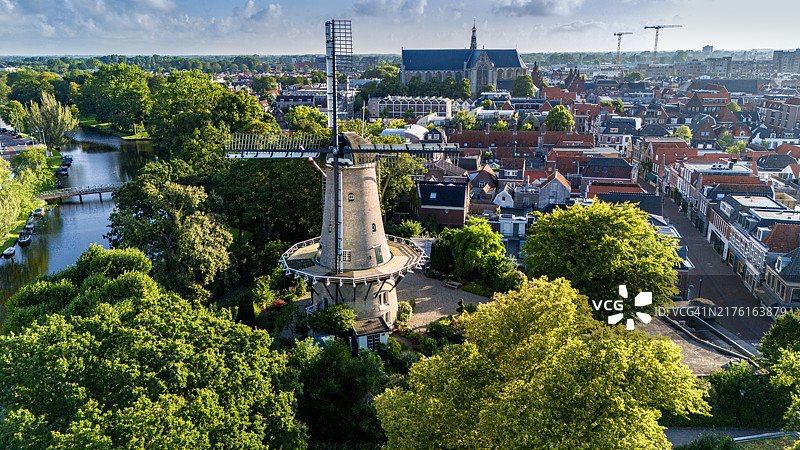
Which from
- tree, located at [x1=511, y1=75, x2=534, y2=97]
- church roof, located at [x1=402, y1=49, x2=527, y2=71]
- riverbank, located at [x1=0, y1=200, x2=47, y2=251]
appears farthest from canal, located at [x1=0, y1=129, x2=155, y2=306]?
church roof, located at [x1=402, y1=49, x2=527, y2=71]

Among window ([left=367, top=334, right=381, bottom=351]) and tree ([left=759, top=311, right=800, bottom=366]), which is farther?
window ([left=367, top=334, right=381, bottom=351])

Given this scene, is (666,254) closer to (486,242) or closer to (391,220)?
(486,242)

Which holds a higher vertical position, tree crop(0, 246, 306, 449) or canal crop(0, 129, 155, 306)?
tree crop(0, 246, 306, 449)

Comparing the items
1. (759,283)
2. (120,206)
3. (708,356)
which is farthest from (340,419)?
(759,283)

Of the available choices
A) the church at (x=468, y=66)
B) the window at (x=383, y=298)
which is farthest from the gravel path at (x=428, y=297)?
the church at (x=468, y=66)

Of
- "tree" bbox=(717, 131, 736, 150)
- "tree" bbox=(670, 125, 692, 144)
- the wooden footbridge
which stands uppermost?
"tree" bbox=(670, 125, 692, 144)

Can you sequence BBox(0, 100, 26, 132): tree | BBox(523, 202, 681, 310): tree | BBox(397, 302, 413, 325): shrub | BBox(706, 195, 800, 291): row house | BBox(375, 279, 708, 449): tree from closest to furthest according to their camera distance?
1. BBox(375, 279, 708, 449): tree
2. BBox(523, 202, 681, 310): tree
3. BBox(397, 302, 413, 325): shrub
4. BBox(706, 195, 800, 291): row house
5. BBox(0, 100, 26, 132): tree

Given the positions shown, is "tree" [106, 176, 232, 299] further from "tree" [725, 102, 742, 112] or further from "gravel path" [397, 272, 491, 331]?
"tree" [725, 102, 742, 112]

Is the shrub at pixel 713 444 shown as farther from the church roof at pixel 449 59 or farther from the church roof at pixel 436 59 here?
the church roof at pixel 436 59
